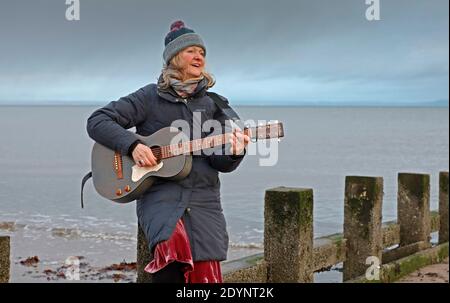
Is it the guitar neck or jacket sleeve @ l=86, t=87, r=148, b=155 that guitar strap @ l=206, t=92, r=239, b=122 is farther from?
jacket sleeve @ l=86, t=87, r=148, b=155

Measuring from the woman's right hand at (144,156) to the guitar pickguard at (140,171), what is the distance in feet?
0.10

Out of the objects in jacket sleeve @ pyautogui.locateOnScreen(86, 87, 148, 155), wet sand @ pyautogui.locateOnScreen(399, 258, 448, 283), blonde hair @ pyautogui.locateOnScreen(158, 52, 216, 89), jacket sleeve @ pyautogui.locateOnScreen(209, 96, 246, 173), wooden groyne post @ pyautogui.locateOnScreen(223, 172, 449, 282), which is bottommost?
wet sand @ pyautogui.locateOnScreen(399, 258, 448, 283)

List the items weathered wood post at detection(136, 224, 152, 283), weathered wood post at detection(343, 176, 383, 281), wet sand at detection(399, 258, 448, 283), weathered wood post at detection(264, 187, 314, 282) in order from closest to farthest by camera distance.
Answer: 1. weathered wood post at detection(136, 224, 152, 283)
2. weathered wood post at detection(264, 187, 314, 282)
3. weathered wood post at detection(343, 176, 383, 281)
4. wet sand at detection(399, 258, 448, 283)

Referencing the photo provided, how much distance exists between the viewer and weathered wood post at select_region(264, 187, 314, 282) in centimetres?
593

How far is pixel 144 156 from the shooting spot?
13.5ft

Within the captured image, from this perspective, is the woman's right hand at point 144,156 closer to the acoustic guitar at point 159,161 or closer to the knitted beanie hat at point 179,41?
the acoustic guitar at point 159,161

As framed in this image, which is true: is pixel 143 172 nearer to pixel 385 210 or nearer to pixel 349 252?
pixel 349 252

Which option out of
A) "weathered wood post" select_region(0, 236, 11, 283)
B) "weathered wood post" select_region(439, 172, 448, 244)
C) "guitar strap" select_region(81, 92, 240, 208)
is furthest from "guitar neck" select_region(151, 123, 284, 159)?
"weathered wood post" select_region(439, 172, 448, 244)

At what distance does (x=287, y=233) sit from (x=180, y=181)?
6.84ft

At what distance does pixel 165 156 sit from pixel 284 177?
27905 mm

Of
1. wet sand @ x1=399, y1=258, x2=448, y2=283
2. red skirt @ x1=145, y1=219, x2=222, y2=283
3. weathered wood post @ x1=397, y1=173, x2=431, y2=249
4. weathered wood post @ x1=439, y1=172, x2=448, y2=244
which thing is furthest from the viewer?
weathered wood post @ x1=439, y1=172, x2=448, y2=244

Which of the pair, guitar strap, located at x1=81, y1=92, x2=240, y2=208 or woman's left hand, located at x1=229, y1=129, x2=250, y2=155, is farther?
guitar strap, located at x1=81, y1=92, x2=240, y2=208

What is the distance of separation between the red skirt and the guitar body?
30 centimetres
